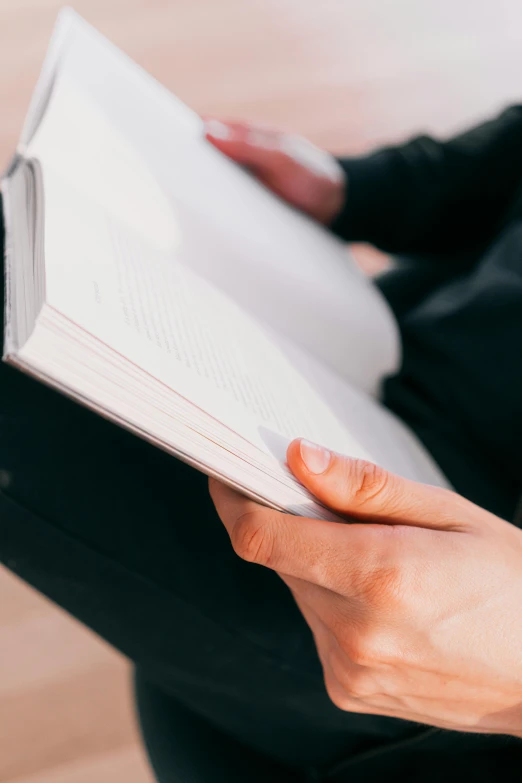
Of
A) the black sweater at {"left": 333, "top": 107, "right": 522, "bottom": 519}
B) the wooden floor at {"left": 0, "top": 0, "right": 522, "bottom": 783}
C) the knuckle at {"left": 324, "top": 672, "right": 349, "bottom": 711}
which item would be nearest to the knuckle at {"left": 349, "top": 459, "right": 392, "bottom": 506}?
the knuckle at {"left": 324, "top": 672, "right": 349, "bottom": 711}

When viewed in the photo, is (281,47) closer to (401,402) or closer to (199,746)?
(401,402)

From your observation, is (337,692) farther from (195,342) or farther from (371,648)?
(195,342)

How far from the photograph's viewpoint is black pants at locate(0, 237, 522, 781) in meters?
0.49

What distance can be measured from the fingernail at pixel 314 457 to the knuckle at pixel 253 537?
4cm

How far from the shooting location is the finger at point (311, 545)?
1.21 ft

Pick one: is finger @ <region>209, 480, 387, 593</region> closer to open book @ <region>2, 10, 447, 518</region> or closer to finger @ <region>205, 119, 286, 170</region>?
open book @ <region>2, 10, 447, 518</region>

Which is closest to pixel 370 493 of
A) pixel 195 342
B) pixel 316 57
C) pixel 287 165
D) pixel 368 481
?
pixel 368 481

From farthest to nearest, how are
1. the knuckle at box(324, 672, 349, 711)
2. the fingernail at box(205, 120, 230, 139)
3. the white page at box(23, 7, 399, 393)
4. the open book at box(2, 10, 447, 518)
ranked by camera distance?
the fingernail at box(205, 120, 230, 139) < the white page at box(23, 7, 399, 393) < the knuckle at box(324, 672, 349, 711) < the open book at box(2, 10, 447, 518)

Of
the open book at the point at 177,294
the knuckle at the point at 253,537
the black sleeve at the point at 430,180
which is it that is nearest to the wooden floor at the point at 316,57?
the black sleeve at the point at 430,180

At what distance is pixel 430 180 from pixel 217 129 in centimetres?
26

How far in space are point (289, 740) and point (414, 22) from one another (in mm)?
1904

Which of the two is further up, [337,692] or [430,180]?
[430,180]

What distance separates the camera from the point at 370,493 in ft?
1.24

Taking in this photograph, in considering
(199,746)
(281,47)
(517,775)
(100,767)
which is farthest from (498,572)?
(281,47)
